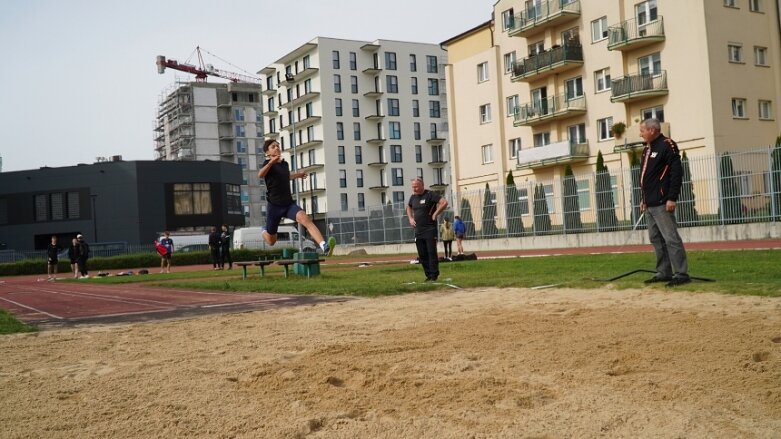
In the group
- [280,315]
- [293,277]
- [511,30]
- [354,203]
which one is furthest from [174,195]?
[280,315]

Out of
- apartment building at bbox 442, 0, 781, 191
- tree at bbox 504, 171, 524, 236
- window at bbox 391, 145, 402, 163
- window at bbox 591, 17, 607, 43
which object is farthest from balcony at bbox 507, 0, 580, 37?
window at bbox 391, 145, 402, 163

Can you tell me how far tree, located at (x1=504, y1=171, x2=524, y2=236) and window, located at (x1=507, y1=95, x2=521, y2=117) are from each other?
17.6 meters

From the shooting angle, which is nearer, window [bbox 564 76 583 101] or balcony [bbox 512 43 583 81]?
balcony [bbox 512 43 583 81]

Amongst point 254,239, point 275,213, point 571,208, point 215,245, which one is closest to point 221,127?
point 254,239

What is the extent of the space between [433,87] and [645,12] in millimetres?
55424

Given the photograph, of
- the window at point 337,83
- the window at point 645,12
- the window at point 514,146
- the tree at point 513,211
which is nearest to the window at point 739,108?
the window at point 645,12

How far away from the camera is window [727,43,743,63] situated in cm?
3947

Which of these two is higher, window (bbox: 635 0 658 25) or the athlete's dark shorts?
window (bbox: 635 0 658 25)

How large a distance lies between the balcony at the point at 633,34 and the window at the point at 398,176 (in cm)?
5354

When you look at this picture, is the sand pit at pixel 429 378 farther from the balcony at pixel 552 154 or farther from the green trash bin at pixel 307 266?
the balcony at pixel 552 154

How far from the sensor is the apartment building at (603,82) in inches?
1543

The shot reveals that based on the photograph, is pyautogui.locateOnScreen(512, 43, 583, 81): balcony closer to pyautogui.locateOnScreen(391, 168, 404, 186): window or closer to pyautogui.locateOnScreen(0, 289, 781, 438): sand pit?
pyautogui.locateOnScreen(0, 289, 781, 438): sand pit

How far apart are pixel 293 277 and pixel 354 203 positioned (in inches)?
2895

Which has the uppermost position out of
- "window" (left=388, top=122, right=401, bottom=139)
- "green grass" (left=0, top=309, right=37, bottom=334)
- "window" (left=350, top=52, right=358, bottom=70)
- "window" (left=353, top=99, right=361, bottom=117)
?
"window" (left=350, top=52, right=358, bottom=70)
